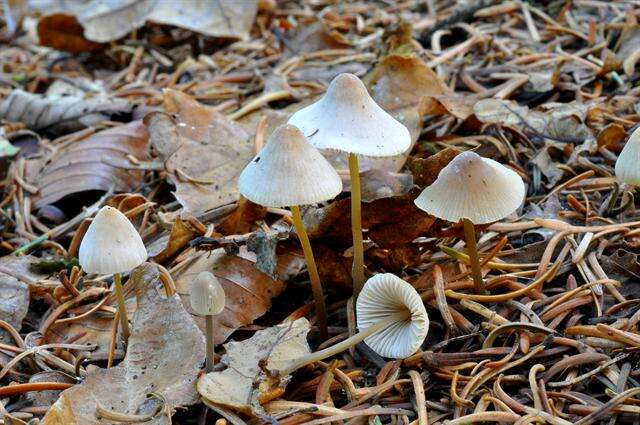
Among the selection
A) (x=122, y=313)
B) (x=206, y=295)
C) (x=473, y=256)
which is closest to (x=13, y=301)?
(x=122, y=313)

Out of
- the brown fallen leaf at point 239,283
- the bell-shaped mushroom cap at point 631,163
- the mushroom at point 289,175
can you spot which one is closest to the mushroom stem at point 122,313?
the brown fallen leaf at point 239,283

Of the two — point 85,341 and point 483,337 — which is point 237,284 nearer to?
point 85,341

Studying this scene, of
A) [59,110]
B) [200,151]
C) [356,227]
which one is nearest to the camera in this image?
[356,227]

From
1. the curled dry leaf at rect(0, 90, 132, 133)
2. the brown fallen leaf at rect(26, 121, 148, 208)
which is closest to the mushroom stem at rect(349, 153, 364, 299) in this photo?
the brown fallen leaf at rect(26, 121, 148, 208)

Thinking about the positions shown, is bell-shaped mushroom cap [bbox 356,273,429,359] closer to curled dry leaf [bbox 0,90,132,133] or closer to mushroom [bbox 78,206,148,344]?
mushroom [bbox 78,206,148,344]

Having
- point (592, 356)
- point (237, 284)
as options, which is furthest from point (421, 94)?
A: point (592, 356)

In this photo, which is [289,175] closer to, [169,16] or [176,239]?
[176,239]
